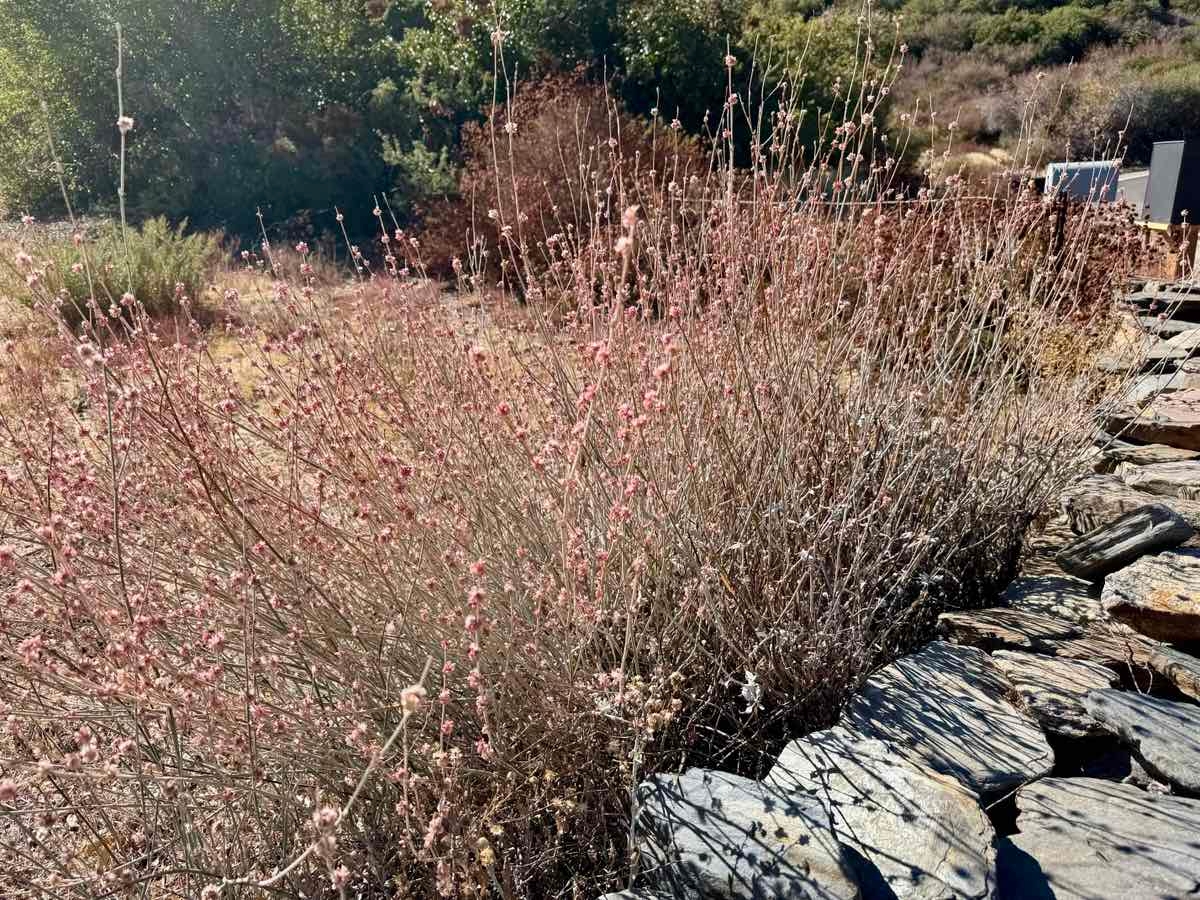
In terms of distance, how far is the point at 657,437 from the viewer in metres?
2.34

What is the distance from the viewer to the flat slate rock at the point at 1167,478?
3.30 meters

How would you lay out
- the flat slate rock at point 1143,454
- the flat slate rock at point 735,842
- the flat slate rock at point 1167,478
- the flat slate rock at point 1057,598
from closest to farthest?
the flat slate rock at point 735,842
the flat slate rock at point 1057,598
the flat slate rock at point 1167,478
the flat slate rock at point 1143,454

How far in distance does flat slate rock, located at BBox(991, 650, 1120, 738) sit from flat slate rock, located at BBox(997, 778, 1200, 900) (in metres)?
0.21

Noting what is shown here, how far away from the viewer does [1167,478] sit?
3400mm

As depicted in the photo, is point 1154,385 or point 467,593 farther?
point 1154,385

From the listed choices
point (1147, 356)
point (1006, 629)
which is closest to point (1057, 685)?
point (1006, 629)

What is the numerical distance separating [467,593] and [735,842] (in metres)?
0.77

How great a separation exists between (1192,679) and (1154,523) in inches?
25.2

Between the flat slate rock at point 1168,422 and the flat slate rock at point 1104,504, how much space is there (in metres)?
0.55

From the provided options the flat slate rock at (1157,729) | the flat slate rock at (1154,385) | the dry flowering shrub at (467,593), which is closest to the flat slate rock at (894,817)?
the dry flowering shrub at (467,593)

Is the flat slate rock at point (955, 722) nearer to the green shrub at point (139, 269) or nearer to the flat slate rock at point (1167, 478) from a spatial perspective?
the flat slate rock at point (1167, 478)

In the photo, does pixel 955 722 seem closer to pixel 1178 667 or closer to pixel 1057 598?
pixel 1178 667

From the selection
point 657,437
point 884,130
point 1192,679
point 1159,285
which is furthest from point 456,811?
point 884,130

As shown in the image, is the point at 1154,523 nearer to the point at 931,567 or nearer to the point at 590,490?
the point at 931,567
